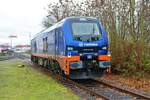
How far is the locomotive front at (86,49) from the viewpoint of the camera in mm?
20406

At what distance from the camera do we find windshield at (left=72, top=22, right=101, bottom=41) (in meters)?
20.9

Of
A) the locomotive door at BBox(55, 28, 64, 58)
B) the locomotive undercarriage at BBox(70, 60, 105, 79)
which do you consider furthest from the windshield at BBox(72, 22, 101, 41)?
the locomotive undercarriage at BBox(70, 60, 105, 79)

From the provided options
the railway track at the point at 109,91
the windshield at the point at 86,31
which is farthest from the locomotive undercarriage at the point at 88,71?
the windshield at the point at 86,31

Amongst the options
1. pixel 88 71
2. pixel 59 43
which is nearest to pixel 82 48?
pixel 88 71

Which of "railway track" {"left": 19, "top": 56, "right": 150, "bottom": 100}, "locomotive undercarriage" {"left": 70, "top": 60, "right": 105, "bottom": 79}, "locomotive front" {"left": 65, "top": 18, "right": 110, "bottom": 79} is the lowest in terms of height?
"railway track" {"left": 19, "top": 56, "right": 150, "bottom": 100}

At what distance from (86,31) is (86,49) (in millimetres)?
1017

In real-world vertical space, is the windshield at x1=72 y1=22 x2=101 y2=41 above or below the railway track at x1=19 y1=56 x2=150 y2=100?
above

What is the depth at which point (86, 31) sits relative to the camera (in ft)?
69.6

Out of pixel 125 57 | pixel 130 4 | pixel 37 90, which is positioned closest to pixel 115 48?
pixel 125 57

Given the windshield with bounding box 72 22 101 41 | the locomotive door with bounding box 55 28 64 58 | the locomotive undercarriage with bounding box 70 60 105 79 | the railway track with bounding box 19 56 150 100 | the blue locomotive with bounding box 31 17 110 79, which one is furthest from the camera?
the locomotive door with bounding box 55 28 64 58

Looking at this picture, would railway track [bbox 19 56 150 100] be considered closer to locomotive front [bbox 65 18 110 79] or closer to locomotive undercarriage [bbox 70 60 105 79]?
locomotive undercarriage [bbox 70 60 105 79]

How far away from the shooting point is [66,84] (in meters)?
21.0

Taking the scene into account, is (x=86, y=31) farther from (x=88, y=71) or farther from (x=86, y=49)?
(x=88, y=71)

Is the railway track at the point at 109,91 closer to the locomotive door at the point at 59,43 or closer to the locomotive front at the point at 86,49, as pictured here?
the locomotive front at the point at 86,49
